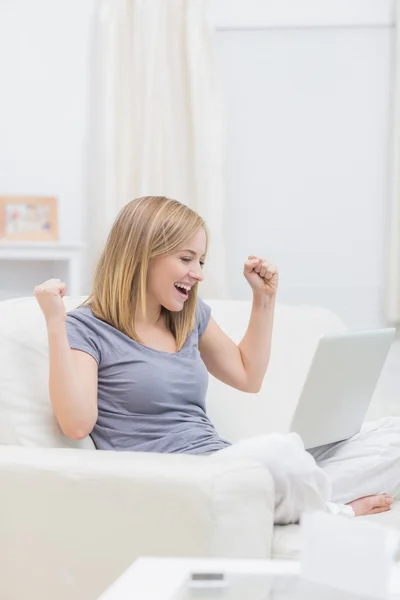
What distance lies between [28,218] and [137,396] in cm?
164

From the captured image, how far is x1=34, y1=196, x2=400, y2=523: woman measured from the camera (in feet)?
5.37

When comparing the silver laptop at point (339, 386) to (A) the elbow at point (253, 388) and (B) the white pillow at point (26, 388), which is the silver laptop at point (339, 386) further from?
(B) the white pillow at point (26, 388)

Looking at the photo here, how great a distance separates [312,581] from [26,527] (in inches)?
28.5

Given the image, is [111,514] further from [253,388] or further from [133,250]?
[253,388]

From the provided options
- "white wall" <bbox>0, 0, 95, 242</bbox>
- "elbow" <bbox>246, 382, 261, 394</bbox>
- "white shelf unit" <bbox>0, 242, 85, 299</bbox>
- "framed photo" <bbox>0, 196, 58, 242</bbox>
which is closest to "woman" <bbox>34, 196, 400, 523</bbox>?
"elbow" <bbox>246, 382, 261, 394</bbox>

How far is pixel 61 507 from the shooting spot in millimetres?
1353

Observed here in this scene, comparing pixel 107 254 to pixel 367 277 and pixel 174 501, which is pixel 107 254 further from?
pixel 367 277

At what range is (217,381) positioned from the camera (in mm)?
2131

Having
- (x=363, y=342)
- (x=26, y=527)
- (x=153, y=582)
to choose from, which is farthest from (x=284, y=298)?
(x=153, y=582)

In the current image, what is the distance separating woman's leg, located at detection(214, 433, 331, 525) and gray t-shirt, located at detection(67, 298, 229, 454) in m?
0.29

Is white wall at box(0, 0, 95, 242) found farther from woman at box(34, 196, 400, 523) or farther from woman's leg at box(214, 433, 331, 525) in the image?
woman's leg at box(214, 433, 331, 525)

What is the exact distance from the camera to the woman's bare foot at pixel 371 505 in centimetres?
169

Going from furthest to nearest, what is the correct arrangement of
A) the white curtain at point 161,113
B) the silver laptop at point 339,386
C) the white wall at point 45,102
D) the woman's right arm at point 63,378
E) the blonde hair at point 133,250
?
the white wall at point 45,102, the white curtain at point 161,113, the blonde hair at point 133,250, the silver laptop at point 339,386, the woman's right arm at point 63,378

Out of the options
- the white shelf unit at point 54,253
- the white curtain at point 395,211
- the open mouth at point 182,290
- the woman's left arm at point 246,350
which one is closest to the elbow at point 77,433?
the open mouth at point 182,290
